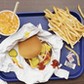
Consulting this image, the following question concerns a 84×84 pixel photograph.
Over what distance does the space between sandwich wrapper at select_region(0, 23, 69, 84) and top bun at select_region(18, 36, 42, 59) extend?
0.02 metres

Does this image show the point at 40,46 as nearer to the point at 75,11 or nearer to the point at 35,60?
the point at 35,60

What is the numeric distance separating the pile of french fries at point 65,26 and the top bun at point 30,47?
0.07 metres

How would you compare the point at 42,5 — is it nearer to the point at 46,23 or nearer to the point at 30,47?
the point at 46,23

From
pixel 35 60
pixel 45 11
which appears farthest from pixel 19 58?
pixel 45 11

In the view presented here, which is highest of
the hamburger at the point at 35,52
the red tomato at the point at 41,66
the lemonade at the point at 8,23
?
the lemonade at the point at 8,23

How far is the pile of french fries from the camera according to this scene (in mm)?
1232

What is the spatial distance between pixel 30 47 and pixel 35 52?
2 centimetres

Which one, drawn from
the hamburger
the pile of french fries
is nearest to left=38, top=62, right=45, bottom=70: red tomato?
the hamburger

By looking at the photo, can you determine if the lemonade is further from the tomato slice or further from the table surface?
the tomato slice

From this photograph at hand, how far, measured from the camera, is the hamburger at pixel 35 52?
1209mm

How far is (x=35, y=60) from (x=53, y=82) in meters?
0.10

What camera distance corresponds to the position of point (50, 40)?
4.09 feet

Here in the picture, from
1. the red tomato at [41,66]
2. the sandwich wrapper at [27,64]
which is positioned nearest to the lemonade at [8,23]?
the sandwich wrapper at [27,64]

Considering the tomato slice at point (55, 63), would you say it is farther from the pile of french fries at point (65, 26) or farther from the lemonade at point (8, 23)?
the lemonade at point (8, 23)
